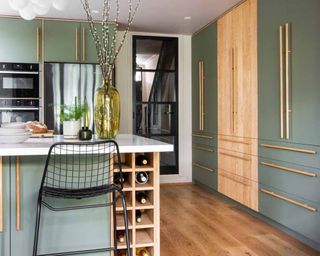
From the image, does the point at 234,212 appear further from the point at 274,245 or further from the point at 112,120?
Result: the point at 112,120

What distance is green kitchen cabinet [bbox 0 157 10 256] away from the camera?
2.04 m

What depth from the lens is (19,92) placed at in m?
4.48

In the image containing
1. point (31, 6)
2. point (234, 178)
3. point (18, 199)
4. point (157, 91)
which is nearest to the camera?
point (18, 199)

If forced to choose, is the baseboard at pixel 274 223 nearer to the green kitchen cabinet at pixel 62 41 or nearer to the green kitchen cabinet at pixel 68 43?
the green kitchen cabinet at pixel 68 43

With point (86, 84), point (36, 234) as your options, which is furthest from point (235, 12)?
point (36, 234)

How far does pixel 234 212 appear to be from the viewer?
3963 mm

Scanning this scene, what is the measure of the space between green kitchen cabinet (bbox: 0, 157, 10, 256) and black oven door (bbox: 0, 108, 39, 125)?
266 cm

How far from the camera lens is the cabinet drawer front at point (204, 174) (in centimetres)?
482

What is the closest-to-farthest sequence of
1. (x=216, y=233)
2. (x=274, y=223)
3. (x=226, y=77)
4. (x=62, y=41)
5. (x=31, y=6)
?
(x=31, y=6)
(x=216, y=233)
(x=274, y=223)
(x=226, y=77)
(x=62, y=41)

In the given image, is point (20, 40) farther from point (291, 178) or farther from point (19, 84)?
point (291, 178)

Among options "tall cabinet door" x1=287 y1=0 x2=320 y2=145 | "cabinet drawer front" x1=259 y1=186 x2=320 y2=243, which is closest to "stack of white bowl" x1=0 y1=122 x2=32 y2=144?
"tall cabinet door" x1=287 y1=0 x2=320 y2=145

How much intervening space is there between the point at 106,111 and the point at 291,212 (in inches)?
75.6

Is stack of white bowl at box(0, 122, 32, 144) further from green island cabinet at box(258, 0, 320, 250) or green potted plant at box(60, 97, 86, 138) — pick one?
green island cabinet at box(258, 0, 320, 250)

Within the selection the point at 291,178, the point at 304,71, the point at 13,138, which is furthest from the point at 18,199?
the point at 304,71
